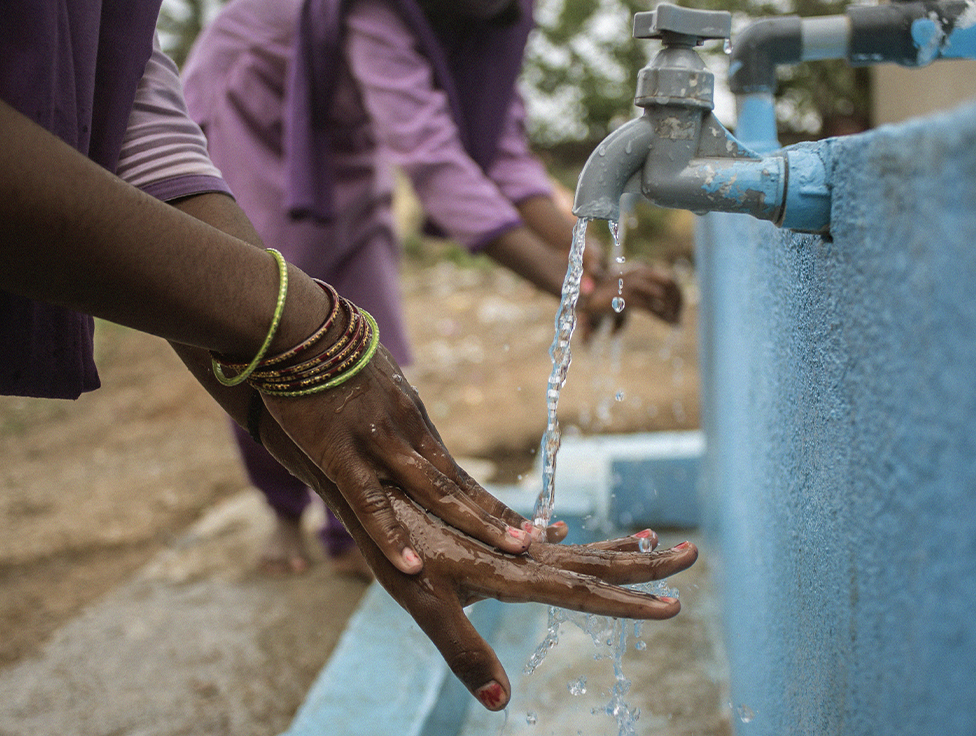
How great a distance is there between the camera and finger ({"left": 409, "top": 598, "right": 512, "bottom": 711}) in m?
0.95

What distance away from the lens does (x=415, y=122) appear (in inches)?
86.7

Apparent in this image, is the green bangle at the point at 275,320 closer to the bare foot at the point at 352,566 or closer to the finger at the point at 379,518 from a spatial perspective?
the finger at the point at 379,518

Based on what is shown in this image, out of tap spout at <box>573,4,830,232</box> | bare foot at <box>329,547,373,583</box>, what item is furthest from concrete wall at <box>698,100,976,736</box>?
bare foot at <box>329,547,373,583</box>

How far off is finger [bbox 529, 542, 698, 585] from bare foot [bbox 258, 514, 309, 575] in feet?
7.00

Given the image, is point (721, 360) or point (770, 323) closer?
point (770, 323)

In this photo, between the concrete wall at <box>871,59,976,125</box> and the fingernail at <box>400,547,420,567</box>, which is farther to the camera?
the concrete wall at <box>871,59,976,125</box>

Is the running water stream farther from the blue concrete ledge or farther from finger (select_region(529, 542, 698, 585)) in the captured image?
the blue concrete ledge

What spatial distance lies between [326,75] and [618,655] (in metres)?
1.78

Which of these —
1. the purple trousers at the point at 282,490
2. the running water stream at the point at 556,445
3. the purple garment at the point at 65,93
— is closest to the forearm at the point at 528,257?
the running water stream at the point at 556,445

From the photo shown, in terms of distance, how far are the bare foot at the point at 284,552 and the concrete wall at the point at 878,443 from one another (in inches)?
79.1

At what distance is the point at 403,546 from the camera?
938 mm

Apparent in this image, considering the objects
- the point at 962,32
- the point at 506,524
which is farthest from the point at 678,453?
the point at 506,524

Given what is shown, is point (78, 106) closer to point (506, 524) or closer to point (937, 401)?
point (506, 524)

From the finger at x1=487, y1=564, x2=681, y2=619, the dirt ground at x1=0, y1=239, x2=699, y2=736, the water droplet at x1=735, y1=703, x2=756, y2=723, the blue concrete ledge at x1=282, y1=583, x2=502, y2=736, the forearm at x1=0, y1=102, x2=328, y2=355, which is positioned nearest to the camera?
the forearm at x1=0, y1=102, x2=328, y2=355
